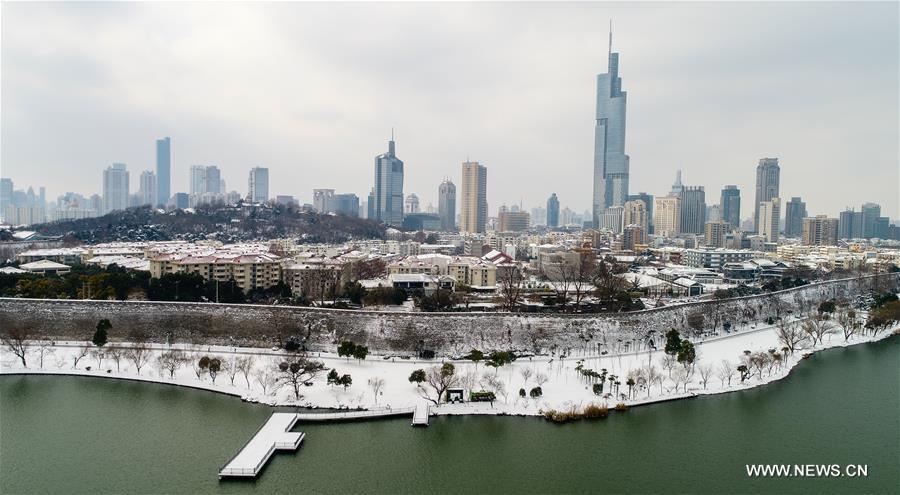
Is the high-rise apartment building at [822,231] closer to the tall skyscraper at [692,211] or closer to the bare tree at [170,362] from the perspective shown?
the tall skyscraper at [692,211]

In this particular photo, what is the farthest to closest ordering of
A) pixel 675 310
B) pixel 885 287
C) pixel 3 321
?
1. pixel 885 287
2. pixel 675 310
3. pixel 3 321

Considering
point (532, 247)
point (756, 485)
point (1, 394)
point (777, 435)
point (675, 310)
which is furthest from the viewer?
point (532, 247)

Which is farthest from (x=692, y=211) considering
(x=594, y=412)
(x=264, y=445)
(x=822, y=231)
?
(x=264, y=445)

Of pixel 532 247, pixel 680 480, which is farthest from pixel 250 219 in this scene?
pixel 680 480

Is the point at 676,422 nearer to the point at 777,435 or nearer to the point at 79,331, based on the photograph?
the point at 777,435

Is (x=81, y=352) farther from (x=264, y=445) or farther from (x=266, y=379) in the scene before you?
(x=264, y=445)

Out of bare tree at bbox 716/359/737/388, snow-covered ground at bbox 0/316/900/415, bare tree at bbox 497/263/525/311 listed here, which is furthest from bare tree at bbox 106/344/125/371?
bare tree at bbox 716/359/737/388

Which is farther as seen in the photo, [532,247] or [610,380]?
[532,247]
